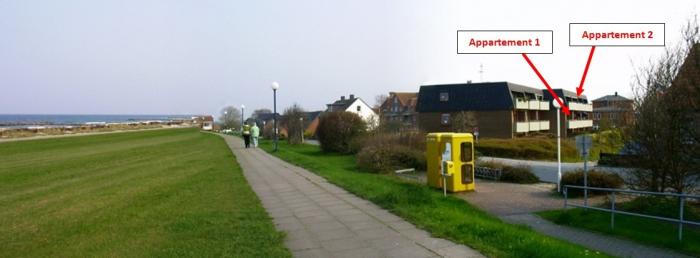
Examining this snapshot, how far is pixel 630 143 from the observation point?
39.6 ft

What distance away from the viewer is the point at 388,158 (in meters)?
21.9

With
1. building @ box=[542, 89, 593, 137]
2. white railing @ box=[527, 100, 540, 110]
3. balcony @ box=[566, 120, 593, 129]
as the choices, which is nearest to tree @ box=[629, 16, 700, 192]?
white railing @ box=[527, 100, 540, 110]

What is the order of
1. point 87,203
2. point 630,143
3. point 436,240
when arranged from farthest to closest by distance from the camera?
point 630,143
point 87,203
point 436,240

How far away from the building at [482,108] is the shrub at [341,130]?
1920 centimetres

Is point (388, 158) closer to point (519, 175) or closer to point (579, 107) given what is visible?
point (519, 175)

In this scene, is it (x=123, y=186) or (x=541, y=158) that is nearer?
(x=123, y=186)

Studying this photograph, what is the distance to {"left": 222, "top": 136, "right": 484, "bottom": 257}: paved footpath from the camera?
558cm

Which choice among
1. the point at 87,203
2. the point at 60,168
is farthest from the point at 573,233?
the point at 60,168

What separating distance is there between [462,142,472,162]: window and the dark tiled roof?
39498mm

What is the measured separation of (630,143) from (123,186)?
1203 centimetres

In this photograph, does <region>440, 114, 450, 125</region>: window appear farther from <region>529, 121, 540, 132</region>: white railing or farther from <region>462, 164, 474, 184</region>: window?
<region>462, 164, 474, 184</region>: window

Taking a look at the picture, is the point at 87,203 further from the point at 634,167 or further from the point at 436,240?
the point at 634,167

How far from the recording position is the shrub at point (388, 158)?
70.8 feet

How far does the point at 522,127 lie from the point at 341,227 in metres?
50.3
